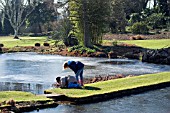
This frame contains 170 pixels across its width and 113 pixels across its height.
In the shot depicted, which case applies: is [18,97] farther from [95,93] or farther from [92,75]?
[92,75]

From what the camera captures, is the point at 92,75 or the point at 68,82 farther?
the point at 92,75

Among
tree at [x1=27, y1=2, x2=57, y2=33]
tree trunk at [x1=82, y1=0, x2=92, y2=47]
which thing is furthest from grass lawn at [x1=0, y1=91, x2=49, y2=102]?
tree at [x1=27, y1=2, x2=57, y2=33]

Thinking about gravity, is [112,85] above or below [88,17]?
below

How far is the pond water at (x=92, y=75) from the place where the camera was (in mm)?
18672

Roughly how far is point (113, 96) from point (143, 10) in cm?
6567

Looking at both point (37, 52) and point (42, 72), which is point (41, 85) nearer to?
point (42, 72)

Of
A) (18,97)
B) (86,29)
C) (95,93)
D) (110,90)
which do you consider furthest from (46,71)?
(86,29)

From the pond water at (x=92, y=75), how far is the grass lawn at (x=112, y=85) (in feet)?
3.89

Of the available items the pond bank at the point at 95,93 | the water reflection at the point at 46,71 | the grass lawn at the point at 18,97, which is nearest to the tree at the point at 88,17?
the water reflection at the point at 46,71

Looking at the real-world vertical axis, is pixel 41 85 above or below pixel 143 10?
below

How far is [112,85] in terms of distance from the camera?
23297mm

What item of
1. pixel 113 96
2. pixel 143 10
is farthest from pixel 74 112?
pixel 143 10

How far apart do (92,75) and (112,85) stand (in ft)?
24.7

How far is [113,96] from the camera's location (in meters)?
21.2
